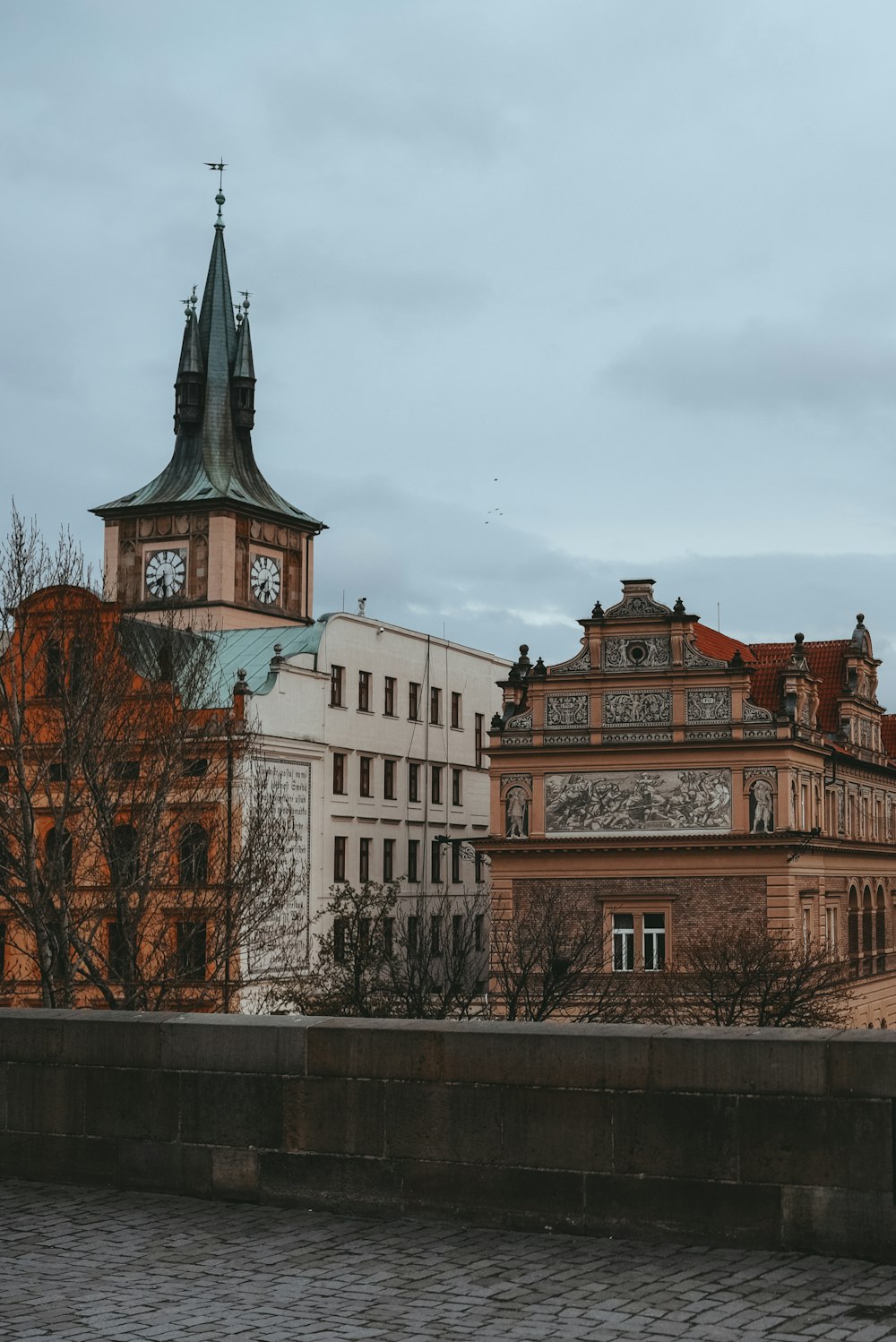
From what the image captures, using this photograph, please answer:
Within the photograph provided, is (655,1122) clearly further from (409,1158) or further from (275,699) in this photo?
(275,699)

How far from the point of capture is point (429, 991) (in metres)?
44.5

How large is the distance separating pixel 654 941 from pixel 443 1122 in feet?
157

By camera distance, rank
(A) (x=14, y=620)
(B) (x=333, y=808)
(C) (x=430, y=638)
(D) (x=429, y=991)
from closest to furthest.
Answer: (A) (x=14, y=620)
(D) (x=429, y=991)
(B) (x=333, y=808)
(C) (x=430, y=638)

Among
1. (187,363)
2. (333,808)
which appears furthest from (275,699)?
(187,363)

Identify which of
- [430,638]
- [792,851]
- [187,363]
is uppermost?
[187,363]

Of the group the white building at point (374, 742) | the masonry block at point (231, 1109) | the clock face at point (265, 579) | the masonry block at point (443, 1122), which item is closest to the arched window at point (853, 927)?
the white building at point (374, 742)

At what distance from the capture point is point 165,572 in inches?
3260

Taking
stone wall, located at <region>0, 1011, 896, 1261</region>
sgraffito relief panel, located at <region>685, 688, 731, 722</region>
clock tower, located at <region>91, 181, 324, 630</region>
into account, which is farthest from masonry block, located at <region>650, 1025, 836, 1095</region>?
clock tower, located at <region>91, 181, 324, 630</region>

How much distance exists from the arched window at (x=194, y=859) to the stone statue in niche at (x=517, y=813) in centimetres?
1689

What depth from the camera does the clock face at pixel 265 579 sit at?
83.5 m

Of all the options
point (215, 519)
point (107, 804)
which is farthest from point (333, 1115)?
point (215, 519)

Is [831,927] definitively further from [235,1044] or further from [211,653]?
[235,1044]

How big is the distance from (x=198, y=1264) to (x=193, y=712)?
3596cm

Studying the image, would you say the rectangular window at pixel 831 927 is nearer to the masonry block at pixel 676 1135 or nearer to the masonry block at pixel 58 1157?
the masonry block at pixel 58 1157
